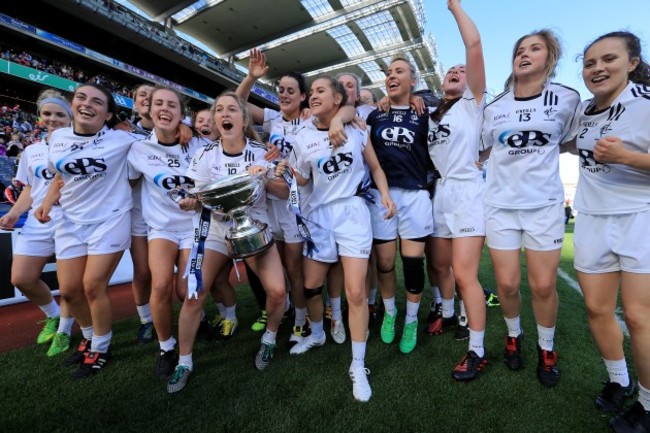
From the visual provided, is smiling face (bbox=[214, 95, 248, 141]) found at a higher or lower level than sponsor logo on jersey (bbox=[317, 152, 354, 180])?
higher

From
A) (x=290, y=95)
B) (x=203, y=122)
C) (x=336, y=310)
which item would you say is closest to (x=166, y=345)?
(x=336, y=310)

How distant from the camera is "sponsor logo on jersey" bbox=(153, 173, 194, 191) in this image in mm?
2859

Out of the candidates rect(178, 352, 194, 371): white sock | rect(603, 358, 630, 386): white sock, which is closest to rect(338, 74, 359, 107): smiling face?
rect(178, 352, 194, 371): white sock

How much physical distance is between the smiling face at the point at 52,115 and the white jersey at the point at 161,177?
3.91 ft

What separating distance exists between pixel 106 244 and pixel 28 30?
19611 millimetres

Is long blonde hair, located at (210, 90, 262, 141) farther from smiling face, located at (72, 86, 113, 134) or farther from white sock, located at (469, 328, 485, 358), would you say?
white sock, located at (469, 328, 485, 358)

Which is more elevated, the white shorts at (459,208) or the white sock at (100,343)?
the white shorts at (459,208)

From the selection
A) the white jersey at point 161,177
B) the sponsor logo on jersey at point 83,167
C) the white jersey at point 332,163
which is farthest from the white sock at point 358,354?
the sponsor logo on jersey at point 83,167

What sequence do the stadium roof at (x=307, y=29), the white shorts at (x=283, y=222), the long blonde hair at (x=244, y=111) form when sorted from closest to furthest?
the long blonde hair at (x=244, y=111)
the white shorts at (x=283, y=222)
the stadium roof at (x=307, y=29)

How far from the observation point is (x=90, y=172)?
2.88 m

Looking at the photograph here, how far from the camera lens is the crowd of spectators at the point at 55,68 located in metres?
16.3

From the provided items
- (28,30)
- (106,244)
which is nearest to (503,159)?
(106,244)

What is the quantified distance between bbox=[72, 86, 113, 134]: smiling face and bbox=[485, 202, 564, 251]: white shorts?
10.6 feet

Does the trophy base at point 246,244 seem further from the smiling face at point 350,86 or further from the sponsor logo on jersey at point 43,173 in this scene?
the sponsor logo on jersey at point 43,173
